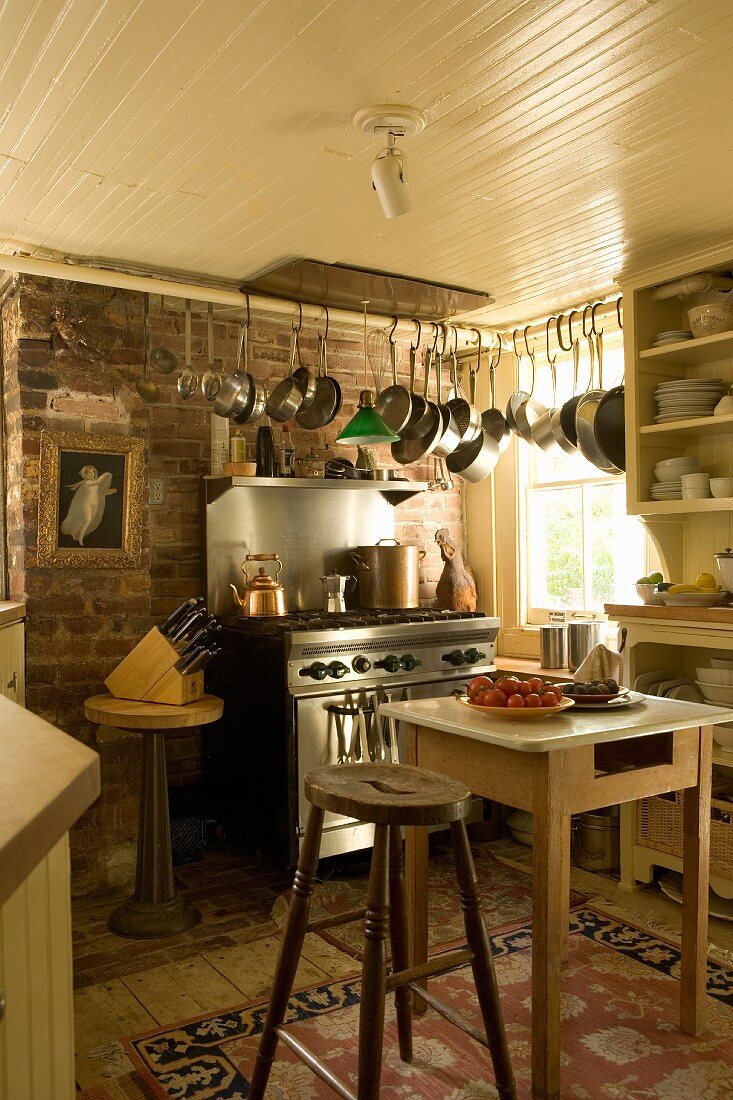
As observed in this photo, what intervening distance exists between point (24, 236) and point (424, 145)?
166 centimetres

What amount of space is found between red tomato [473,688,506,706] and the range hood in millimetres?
2115

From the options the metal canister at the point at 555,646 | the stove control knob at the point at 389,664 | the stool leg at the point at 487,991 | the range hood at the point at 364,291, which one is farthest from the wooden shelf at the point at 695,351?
the stool leg at the point at 487,991

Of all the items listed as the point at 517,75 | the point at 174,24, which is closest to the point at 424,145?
the point at 517,75

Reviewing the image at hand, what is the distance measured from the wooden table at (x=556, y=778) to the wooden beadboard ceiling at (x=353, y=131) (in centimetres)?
165

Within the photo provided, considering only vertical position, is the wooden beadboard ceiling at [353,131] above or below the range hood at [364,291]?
above

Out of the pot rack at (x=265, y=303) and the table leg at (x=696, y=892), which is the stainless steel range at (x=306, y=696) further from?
the table leg at (x=696, y=892)

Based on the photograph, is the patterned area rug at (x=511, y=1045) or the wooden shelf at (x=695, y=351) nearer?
the patterned area rug at (x=511, y=1045)

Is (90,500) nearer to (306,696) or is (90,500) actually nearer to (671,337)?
(306,696)

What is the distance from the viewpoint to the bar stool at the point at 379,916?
6.29ft

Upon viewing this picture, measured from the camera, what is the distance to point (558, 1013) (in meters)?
2.24

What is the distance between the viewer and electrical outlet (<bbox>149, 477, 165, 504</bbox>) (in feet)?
13.8

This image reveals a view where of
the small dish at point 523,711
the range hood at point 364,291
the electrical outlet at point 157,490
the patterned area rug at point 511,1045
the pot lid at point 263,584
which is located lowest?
the patterned area rug at point 511,1045

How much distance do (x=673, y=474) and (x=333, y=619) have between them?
159 centimetres

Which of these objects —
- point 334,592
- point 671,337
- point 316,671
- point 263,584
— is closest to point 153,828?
point 316,671
